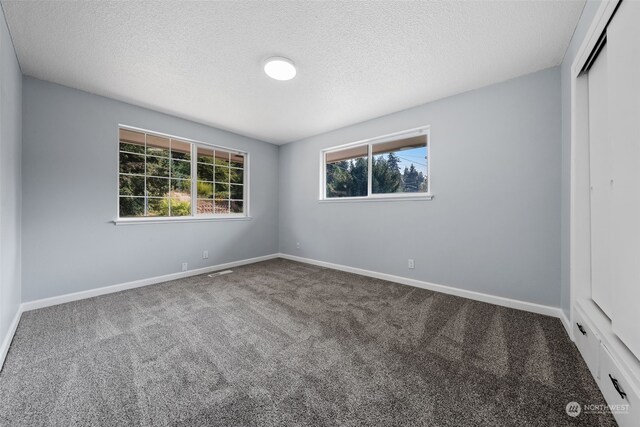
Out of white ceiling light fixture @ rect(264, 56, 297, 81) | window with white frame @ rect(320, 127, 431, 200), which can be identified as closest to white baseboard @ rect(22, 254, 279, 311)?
window with white frame @ rect(320, 127, 431, 200)

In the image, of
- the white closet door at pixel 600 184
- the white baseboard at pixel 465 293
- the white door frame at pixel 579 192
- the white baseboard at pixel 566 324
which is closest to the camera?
the white closet door at pixel 600 184

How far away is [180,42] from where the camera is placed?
205 centimetres

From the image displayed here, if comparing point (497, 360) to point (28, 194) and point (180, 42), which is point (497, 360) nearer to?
point (180, 42)

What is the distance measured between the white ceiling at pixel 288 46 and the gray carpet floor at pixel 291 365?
2.51 meters

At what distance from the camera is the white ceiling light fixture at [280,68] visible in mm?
2271

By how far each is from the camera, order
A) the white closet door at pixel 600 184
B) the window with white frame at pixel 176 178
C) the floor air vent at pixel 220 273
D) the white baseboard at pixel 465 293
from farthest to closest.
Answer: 1. the floor air vent at pixel 220 273
2. the window with white frame at pixel 176 178
3. the white baseboard at pixel 465 293
4. the white closet door at pixel 600 184

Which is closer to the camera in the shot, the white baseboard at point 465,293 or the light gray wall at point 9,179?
the light gray wall at point 9,179

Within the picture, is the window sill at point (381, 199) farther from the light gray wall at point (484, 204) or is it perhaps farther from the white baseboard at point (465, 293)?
the white baseboard at point (465, 293)

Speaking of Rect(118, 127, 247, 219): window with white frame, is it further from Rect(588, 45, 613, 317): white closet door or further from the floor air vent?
Rect(588, 45, 613, 317): white closet door

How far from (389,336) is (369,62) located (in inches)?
99.9

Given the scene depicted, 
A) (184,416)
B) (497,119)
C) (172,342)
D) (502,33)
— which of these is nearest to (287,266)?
(172,342)

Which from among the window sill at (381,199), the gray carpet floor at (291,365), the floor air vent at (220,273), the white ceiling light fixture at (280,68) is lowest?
the gray carpet floor at (291,365)

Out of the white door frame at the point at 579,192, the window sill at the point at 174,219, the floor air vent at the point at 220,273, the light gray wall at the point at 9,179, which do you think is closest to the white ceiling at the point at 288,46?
the light gray wall at the point at 9,179

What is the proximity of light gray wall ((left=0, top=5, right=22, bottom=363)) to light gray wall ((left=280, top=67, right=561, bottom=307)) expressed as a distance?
370 cm
